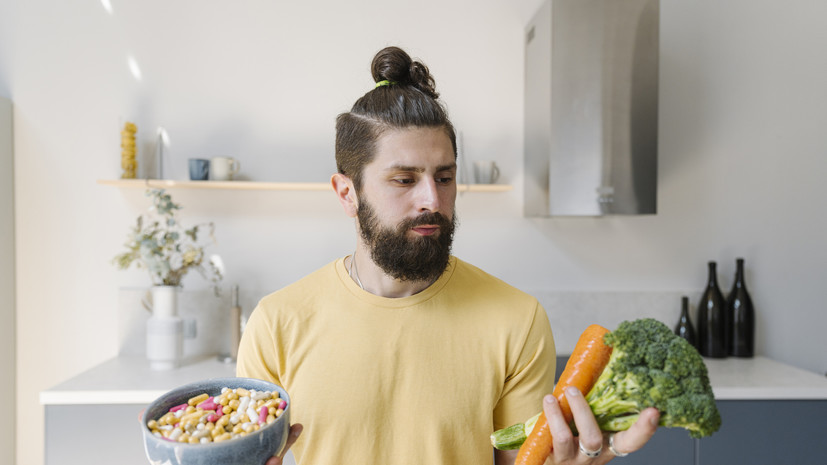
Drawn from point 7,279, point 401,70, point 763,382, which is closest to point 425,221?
point 401,70

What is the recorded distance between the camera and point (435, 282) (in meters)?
1.26

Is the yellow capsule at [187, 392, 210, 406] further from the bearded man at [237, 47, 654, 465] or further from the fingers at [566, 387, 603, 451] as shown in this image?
the fingers at [566, 387, 603, 451]

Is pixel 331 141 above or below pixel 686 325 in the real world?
above

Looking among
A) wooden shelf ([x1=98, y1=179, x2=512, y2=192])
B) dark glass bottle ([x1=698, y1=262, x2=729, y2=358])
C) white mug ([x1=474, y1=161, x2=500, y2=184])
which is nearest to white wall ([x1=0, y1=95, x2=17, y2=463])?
wooden shelf ([x1=98, y1=179, x2=512, y2=192])

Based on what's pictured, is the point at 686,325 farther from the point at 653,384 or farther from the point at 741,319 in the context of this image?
the point at 653,384

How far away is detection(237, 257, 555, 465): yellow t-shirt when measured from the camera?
3.74 feet

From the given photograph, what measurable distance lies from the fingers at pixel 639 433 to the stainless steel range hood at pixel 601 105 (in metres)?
1.45

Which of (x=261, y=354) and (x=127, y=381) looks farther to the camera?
(x=127, y=381)

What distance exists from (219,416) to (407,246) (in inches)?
18.9

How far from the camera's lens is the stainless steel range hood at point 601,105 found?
213cm

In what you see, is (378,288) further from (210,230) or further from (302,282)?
(210,230)

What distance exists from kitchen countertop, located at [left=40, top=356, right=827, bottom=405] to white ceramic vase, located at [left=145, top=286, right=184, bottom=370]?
0.05 meters

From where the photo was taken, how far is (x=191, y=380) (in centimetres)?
202

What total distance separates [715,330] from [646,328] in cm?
191
